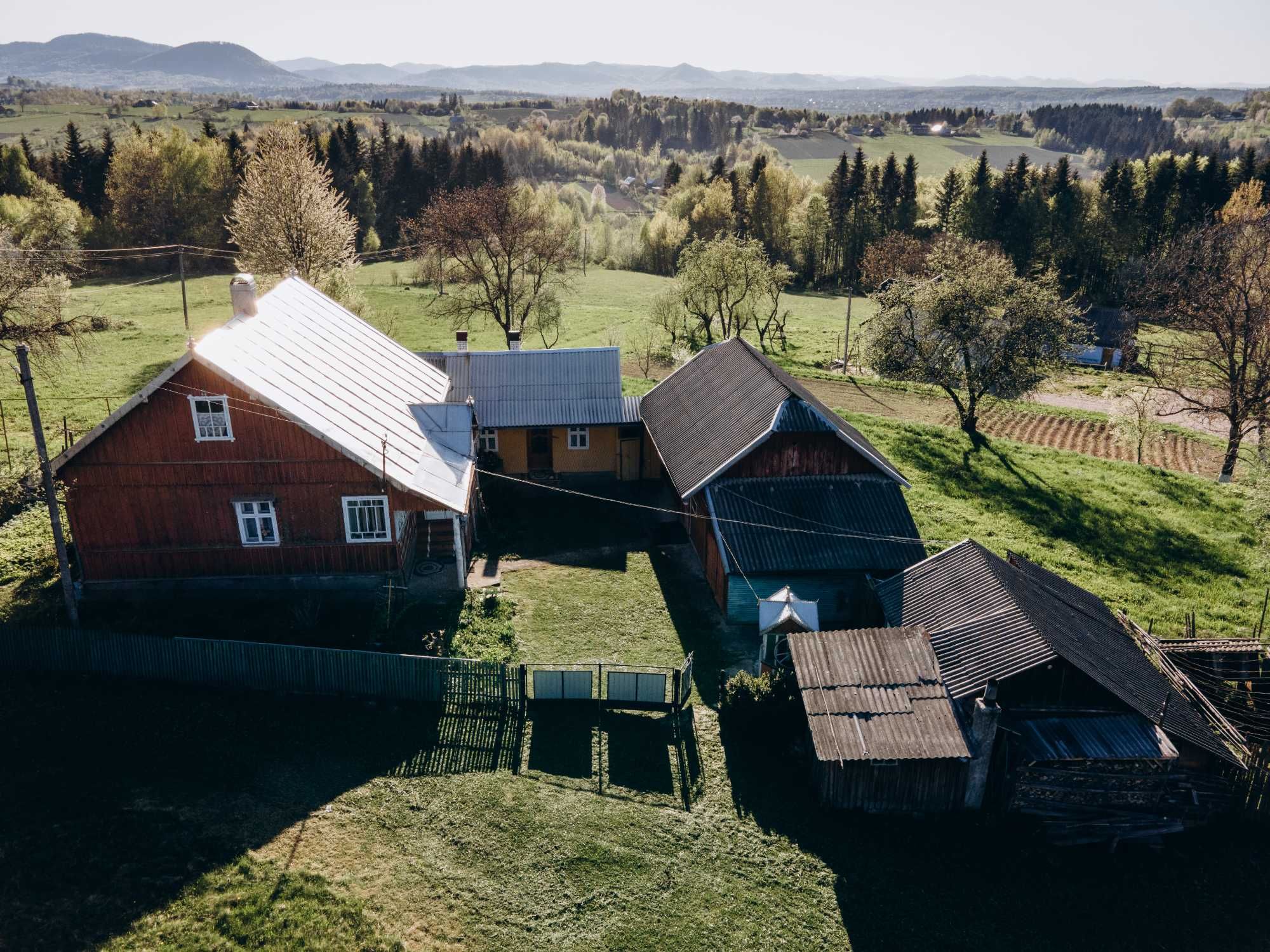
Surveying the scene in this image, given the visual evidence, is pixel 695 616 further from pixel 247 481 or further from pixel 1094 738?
pixel 247 481

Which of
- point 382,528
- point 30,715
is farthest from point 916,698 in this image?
point 30,715

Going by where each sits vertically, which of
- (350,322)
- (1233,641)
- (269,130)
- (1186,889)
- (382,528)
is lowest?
(1186,889)

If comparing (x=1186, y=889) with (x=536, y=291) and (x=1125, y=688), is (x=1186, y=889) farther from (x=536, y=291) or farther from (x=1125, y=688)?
(x=536, y=291)

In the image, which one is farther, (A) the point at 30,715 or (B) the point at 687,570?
(B) the point at 687,570

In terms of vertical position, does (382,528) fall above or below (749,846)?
above

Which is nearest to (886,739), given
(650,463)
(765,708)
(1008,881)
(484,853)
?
(765,708)

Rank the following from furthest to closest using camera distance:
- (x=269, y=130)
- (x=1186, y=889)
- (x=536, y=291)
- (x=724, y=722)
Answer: (x=269, y=130), (x=536, y=291), (x=724, y=722), (x=1186, y=889)

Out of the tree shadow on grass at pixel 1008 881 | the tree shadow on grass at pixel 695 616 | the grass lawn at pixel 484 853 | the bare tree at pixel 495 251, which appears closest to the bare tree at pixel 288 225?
the bare tree at pixel 495 251

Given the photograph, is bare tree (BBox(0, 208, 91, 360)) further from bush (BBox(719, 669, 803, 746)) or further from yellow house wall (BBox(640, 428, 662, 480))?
bush (BBox(719, 669, 803, 746))
